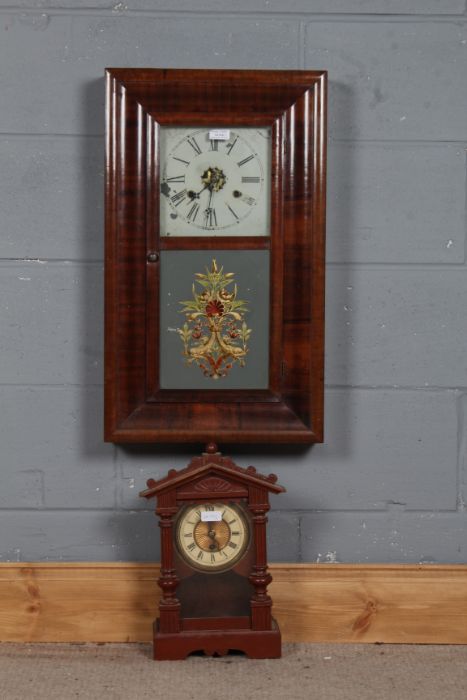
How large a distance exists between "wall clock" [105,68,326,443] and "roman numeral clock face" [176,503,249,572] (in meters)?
0.19

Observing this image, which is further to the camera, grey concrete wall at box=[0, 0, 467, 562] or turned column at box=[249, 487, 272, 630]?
grey concrete wall at box=[0, 0, 467, 562]

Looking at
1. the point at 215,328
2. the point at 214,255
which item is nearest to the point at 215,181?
the point at 214,255

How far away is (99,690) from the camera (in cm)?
212

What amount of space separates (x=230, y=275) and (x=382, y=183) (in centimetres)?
45

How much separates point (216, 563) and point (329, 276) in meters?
0.76

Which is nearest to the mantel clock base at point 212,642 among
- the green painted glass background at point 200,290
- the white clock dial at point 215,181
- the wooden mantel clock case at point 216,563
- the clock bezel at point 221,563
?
the wooden mantel clock case at point 216,563

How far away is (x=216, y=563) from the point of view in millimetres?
2264

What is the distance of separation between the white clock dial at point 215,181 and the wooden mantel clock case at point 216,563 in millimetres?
553

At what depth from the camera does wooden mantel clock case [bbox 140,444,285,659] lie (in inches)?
Result: 88.3

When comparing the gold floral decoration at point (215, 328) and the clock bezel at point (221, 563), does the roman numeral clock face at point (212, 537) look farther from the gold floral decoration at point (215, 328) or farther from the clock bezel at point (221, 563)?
the gold floral decoration at point (215, 328)

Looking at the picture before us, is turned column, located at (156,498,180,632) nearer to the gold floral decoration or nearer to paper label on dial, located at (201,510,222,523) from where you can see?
paper label on dial, located at (201,510,222,523)

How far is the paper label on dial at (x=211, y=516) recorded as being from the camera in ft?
7.37

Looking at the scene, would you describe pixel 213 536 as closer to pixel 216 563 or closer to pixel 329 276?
pixel 216 563

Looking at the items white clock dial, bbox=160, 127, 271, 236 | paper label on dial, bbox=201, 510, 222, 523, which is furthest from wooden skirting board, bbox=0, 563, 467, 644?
white clock dial, bbox=160, 127, 271, 236
